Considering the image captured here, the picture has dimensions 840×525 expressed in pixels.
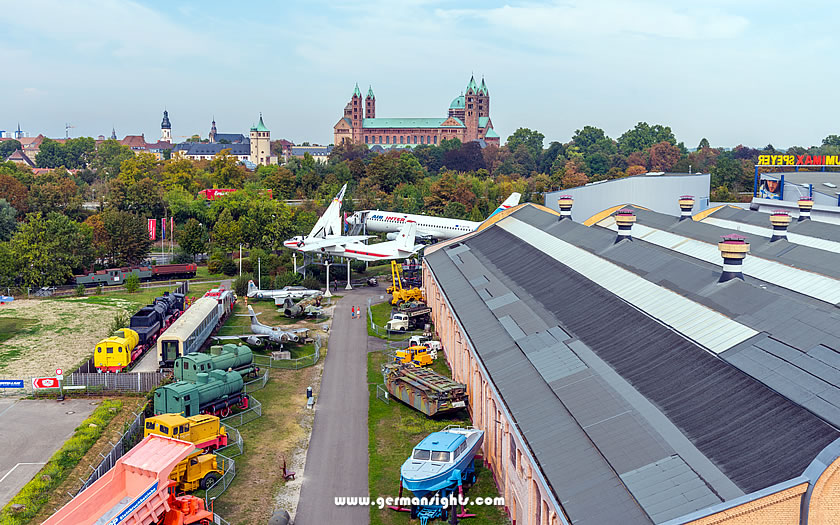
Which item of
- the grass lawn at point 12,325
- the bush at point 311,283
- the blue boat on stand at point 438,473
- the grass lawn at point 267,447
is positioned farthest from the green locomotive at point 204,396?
the bush at point 311,283

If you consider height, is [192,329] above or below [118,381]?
above

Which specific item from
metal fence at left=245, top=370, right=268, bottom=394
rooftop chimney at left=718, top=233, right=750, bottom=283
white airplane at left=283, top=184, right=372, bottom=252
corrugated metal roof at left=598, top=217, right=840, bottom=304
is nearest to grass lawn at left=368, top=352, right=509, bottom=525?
metal fence at left=245, top=370, right=268, bottom=394

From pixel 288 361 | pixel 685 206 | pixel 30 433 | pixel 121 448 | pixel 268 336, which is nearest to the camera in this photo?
Result: pixel 121 448

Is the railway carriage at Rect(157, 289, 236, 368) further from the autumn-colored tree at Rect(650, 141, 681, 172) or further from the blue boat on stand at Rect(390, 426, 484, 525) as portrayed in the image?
the autumn-colored tree at Rect(650, 141, 681, 172)

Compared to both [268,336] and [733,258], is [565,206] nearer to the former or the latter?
[268,336]

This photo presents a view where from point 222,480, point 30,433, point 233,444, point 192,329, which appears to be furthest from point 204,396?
point 192,329

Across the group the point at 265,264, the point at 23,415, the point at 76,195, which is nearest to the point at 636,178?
the point at 265,264

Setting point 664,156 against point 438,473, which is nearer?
point 438,473

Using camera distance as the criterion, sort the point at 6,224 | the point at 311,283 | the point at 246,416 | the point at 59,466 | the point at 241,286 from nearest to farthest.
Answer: the point at 59,466
the point at 246,416
the point at 241,286
the point at 311,283
the point at 6,224
